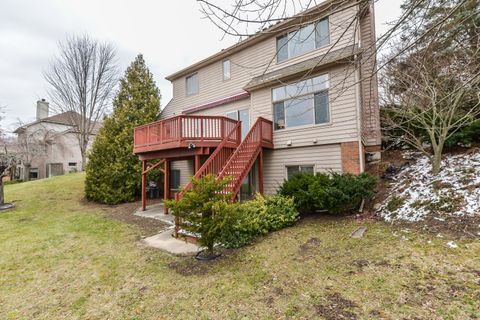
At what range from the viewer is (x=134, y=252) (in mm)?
5812

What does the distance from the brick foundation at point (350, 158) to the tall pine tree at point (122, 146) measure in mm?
10496

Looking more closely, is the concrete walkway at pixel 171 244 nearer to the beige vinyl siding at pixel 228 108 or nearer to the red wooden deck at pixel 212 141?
the red wooden deck at pixel 212 141

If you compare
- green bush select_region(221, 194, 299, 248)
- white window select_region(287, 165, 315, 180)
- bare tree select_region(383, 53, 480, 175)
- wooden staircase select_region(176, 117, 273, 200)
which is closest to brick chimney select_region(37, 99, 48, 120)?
wooden staircase select_region(176, 117, 273, 200)

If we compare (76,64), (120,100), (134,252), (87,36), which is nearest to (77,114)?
(76,64)

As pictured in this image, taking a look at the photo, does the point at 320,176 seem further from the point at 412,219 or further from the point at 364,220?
the point at 412,219

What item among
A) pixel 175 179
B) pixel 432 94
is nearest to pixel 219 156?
pixel 432 94

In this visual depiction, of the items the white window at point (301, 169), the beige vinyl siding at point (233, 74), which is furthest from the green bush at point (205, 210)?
the beige vinyl siding at point (233, 74)

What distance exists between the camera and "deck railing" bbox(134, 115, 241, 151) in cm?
852

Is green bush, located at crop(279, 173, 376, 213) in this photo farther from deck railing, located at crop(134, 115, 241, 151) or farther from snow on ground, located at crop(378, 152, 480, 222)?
deck railing, located at crop(134, 115, 241, 151)

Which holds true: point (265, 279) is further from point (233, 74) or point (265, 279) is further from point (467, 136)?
point (233, 74)

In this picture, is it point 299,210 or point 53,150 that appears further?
point 53,150

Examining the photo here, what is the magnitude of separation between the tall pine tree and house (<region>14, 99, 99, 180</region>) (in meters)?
11.2

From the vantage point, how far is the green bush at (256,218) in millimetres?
5477

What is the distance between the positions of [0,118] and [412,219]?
19128 mm
